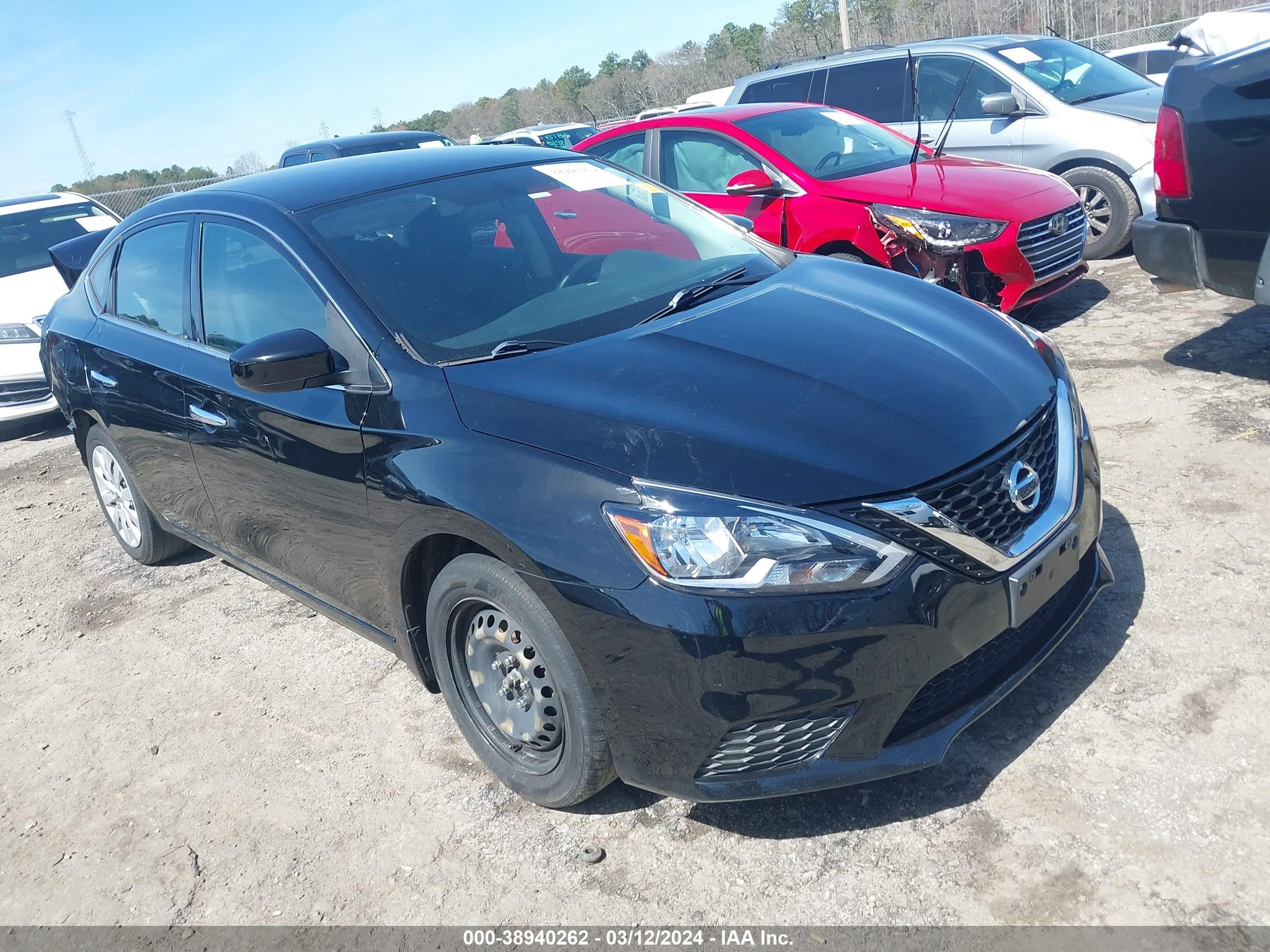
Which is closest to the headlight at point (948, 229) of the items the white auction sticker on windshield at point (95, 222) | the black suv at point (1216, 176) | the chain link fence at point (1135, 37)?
the black suv at point (1216, 176)

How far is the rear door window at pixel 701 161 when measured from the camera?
6906 mm

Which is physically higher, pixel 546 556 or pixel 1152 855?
pixel 546 556

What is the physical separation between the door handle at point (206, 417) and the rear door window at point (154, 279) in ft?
1.12

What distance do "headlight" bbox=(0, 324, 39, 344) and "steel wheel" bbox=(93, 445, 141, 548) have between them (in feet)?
11.9

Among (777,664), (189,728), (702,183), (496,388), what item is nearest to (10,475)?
(189,728)

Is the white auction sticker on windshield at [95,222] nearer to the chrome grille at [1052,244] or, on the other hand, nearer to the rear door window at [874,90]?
the rear door window at [874,90]

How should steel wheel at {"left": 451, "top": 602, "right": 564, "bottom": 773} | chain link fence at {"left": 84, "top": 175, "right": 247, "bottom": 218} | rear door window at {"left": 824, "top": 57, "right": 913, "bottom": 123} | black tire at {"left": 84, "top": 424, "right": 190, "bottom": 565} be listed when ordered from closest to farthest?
1. steel wheel at {"left": 451, "top": 602, "right": 564, "bottom": 773}
2. black tire at {"left": 84, "top": 424, "right": 190, "bottom": 565}
3. rear door window at {"left": 824, "top": 57, "right": 913, "bottom": 123}
4. chain link fence at {"left": 84, "top": 175, "right": 247, "bottom": 218}

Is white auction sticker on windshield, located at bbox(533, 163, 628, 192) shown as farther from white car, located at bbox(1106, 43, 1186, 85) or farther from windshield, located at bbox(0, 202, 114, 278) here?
white car, located at bbox(1106, 43, 1186, 85)

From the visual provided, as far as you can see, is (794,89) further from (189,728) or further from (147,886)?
(147,886)

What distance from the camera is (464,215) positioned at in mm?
3469

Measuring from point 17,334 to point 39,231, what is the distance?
199 centimetres

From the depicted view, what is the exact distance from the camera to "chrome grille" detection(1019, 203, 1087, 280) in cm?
598

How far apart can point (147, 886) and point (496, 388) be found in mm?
1694

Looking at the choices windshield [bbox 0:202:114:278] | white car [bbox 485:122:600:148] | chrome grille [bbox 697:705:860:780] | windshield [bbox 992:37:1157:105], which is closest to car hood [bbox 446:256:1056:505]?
chrome grille [bbox 697:705:860:780]
